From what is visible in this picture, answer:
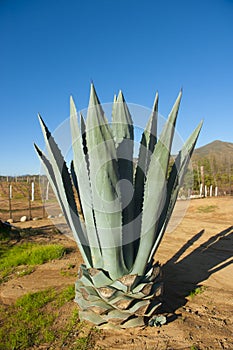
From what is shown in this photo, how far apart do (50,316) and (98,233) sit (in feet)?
3.31

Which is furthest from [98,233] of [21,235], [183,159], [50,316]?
[21,235]

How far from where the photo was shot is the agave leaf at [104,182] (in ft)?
4.81

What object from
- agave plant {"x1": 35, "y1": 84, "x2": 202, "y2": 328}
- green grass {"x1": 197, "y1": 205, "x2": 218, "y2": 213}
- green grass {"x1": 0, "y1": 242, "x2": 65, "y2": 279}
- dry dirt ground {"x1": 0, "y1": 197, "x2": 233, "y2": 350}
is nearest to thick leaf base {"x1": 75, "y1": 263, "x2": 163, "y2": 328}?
agave plant {"x1": 35, "y1": 84, "x2": 202, "y2": 328}

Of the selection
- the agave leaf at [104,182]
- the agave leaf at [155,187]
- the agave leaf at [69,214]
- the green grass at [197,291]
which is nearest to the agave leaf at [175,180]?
the agave leaf at [155,187]

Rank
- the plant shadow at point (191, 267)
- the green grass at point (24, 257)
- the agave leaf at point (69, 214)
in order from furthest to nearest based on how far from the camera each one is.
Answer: the green grass at point (24, 257) < the plant shadow at point (191, 267) < the agave leaf at point (69, 214)

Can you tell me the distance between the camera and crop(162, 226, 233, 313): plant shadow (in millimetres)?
Result: 2475

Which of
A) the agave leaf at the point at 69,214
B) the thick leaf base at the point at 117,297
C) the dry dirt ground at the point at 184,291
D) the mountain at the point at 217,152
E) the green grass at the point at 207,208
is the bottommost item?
the green grass at the point at 207,208

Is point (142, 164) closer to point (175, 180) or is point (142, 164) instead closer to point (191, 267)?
point (175, 180)

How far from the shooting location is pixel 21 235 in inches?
218

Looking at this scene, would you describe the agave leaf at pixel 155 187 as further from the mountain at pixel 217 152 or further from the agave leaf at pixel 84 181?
the mountain at pixel 217 152

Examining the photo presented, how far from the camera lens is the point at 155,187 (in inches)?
65.2

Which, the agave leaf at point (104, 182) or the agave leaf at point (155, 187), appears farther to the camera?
the agave leaf at point (155, 187)

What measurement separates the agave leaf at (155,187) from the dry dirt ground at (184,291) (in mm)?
487

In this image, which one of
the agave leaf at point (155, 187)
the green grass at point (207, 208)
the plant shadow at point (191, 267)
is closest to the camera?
the agave leaf at point (155, 187)
